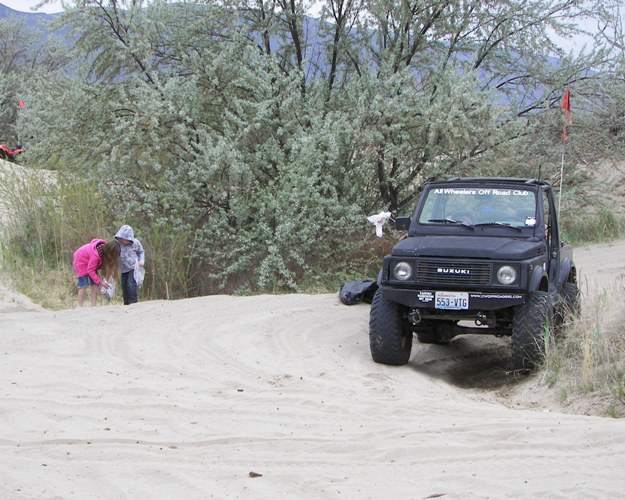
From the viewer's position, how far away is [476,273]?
810cm

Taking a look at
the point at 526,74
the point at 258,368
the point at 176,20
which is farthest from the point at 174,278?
the point at 526,74

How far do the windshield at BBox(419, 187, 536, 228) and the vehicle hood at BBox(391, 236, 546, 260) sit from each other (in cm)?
32

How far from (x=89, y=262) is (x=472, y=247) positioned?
594 centimetres

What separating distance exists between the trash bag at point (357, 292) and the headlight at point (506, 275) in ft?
11.5

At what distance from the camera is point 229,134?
48.1ft

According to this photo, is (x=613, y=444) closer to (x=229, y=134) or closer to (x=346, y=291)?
(x=346, y=291)

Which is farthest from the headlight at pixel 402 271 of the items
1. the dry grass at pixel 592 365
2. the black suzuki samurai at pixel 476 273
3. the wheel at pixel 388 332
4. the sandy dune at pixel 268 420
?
the dry grass at pixel 592 365

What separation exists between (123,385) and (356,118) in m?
8.67

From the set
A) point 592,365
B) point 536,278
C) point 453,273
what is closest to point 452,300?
point 453,273

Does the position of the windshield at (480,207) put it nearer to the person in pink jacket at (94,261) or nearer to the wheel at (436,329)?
the wheel at (436,329)

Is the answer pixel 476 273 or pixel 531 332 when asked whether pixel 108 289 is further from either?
pixel 531 332

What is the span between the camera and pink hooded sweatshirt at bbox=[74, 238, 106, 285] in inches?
477

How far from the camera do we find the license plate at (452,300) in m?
8.07

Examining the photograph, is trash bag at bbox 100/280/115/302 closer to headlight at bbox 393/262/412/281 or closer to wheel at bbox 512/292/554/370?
headlight at bbox 393/262/412/281
